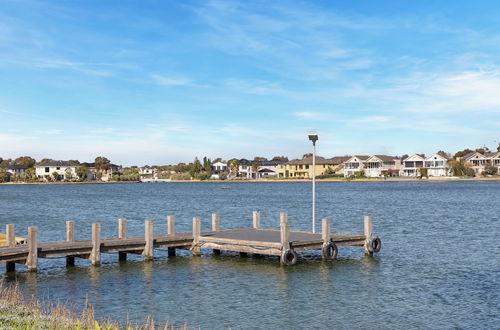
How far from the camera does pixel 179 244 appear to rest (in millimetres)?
33188

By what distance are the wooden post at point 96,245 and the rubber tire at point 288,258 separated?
362 inches

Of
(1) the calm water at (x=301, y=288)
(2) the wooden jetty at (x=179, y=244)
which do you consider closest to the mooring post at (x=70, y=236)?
(2) the wooden jetty at (x=179, y=244)

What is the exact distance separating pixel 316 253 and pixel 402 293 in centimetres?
1013

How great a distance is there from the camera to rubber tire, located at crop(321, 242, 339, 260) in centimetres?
3162

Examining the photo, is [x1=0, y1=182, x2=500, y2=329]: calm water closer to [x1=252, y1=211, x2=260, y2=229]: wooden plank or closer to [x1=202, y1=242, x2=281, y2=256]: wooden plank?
[x1=202, y1=242, x2=281, y2=256]: wooden plank

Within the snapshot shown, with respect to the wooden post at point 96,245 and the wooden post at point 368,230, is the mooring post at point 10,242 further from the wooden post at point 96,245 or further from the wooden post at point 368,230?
the wooden post at point 368,230

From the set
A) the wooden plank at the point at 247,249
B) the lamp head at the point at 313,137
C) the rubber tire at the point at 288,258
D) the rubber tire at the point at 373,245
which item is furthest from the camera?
the lamp head at the point at 313,137

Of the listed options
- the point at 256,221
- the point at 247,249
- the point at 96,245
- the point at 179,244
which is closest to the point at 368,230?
the point at 247,249

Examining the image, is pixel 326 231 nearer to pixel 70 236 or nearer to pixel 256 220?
pixel 256 220

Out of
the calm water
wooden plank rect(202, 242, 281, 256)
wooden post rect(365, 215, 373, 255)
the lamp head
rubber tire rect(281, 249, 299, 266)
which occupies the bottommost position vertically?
the calm water

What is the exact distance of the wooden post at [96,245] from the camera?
29.1 metres

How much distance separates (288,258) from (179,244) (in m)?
6.95

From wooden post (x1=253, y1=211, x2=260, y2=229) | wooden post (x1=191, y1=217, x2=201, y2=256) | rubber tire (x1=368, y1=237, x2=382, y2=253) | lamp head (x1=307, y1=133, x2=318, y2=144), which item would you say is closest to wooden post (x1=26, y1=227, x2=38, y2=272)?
wooden post (x1=191, y1=217, x2=201, y2=256)

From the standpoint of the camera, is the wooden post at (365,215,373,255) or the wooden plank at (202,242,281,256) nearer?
the wooden plank at (202,242,281,256)
